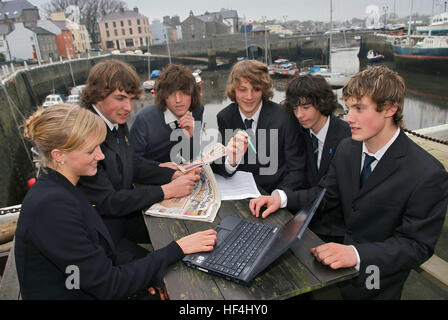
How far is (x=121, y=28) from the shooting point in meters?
59.1

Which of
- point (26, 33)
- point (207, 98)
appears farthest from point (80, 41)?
point (207, 98)

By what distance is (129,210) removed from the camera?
2354 millimetres

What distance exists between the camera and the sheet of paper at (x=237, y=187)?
2474 millimetres

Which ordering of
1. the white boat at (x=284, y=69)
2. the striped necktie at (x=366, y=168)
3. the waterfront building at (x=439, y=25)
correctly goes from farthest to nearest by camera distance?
the white boat at (x=284, y=69) < the waterfront building at (x=439, y=25) < the striped necktie at (x=366, y=168)

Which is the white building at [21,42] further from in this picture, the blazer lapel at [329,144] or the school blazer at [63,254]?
the school blazer at [63,254]

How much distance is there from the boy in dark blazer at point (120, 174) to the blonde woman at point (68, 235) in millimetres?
563

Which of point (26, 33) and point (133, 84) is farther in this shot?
point (26, 33)

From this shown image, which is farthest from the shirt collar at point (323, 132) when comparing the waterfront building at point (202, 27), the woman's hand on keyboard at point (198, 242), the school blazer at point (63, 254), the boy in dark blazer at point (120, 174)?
the waterfront building at point (202, 27)

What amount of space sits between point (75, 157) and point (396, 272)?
77.9 inches

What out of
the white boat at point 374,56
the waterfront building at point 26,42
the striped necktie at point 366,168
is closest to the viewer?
the striped necktie at point 366,168

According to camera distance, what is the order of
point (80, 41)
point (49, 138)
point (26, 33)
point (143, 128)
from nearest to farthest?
point (49, 138) < point (143, 128) < point (26, 33) < point (80, 41)

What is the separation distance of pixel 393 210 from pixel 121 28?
2576 inches

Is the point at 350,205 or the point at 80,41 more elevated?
the point at 80,41

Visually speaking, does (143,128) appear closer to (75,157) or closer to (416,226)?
(75,157)
